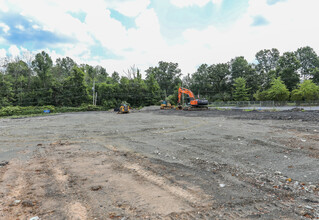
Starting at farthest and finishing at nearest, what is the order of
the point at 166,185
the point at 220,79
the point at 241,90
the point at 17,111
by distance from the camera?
1. the point at 220,79
2. the point at 241,90
3. the point at 17,111
4. the point at 166,185

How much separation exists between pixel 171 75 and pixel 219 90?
17796mm

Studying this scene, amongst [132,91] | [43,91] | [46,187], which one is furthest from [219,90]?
[46,187]

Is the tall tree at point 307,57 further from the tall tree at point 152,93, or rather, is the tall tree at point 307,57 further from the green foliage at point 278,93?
the tall tree at point 152,93

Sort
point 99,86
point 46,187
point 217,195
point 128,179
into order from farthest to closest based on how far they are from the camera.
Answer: point 99,86 → point 128,179 → point 46,187 → point 217,195

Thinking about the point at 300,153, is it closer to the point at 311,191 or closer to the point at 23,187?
the point at 311,191

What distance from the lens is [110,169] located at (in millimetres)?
4539

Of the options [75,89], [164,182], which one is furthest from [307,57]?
[164,182]

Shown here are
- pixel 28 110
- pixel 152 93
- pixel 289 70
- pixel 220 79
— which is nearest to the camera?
pixel 28 110

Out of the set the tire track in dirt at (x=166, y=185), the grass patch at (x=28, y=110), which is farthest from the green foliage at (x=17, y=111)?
the tire track in dirt at (x=166, y=185)

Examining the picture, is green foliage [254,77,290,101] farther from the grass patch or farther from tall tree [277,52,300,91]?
the grass patch

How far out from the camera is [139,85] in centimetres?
4859

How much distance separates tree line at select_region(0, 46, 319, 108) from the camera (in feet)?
129

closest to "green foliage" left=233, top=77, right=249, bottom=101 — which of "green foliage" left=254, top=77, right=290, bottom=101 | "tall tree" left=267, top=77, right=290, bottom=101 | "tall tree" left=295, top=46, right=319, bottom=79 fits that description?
"green foliage" left=254, top=77, right=290, bottom=101

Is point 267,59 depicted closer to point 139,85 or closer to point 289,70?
point 289,70
